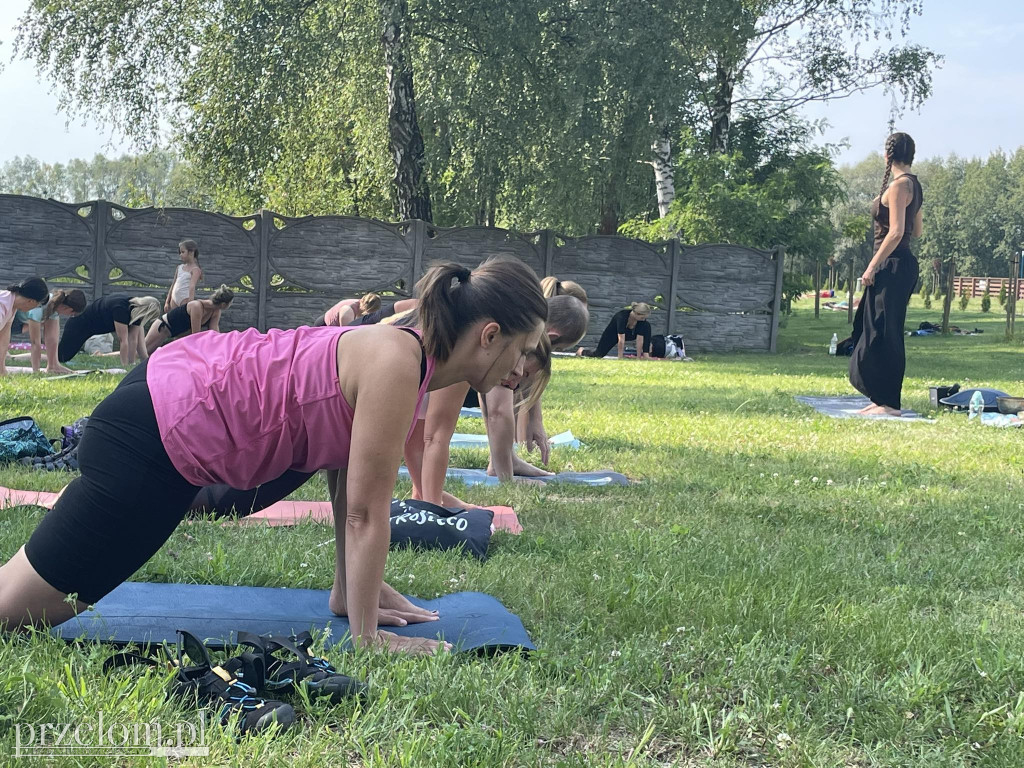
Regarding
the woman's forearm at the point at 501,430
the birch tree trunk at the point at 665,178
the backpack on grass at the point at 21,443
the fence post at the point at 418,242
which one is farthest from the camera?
the birch tree trunk at the point at 665,178

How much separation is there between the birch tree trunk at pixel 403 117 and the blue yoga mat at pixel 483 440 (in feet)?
31.7

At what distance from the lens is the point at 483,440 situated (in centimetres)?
822

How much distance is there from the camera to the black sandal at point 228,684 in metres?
2.47

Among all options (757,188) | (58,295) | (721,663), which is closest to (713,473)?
(721,663)

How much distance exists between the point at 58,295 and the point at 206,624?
10419mm

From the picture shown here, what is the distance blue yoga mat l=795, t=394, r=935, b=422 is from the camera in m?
9.64

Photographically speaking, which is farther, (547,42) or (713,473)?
(547,42)

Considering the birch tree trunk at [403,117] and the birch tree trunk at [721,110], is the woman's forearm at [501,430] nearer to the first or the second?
the birch tree trunk at [403,117]

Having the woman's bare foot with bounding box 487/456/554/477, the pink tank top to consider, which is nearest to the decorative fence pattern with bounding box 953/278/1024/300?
the woman's bare foot with bounding box 487/456/554/477

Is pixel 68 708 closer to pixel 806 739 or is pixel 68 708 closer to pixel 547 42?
pixel 806 739

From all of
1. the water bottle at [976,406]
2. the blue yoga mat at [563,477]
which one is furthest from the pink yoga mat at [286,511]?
the water bottle at [976,406]

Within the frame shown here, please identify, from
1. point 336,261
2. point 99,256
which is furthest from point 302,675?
point 336,261

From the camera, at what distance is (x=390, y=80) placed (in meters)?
17.5

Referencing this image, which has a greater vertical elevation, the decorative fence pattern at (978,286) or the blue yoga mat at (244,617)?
the decorative fence pattern at (978,286)
